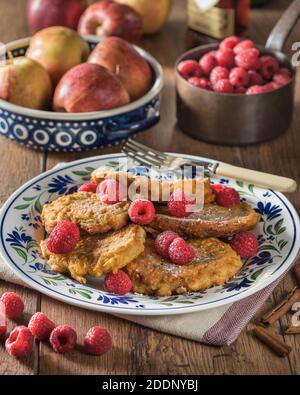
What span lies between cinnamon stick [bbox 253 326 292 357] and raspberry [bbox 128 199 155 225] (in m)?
0.29

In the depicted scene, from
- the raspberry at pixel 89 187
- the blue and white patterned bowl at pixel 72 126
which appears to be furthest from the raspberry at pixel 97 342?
the blue and white patterned bowl at pixel 72 126

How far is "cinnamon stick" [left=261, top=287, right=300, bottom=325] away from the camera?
1.39 m

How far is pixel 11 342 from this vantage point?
4.33ft

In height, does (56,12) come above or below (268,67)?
below

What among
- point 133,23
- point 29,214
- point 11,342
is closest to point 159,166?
point 29,214

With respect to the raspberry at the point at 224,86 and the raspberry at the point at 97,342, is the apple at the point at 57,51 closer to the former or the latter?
the raspberry at the point at 224,86

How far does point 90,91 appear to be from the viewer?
1925 millimetres

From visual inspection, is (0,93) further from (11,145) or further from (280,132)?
(280,132)

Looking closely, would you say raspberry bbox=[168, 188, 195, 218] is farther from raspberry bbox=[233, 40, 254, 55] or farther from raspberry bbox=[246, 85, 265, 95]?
raspberry bbox=[233, 40, 254, 55]

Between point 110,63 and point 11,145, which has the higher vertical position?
point 110,63

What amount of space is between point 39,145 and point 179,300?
2.36 ft

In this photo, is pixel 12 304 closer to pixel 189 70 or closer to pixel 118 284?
pixel 118 284

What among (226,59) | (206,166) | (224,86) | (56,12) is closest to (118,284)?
(206,166)

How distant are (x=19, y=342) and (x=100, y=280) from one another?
22 cm
